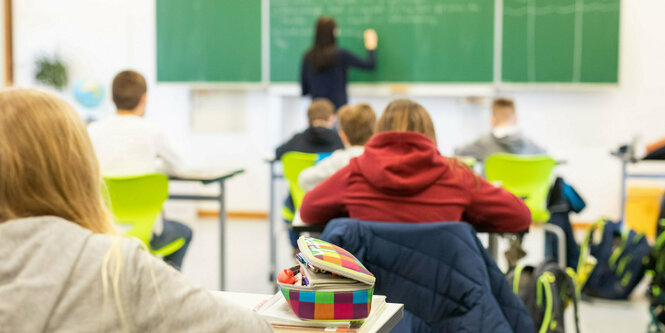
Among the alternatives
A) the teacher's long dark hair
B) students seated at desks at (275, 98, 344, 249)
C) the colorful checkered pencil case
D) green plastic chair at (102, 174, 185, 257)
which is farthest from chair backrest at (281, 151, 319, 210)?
the colorful checkered pencil case

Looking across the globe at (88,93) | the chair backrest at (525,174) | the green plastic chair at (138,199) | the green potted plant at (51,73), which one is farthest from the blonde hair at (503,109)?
the green potted plant at (51,73)

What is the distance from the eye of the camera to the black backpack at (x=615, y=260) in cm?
410

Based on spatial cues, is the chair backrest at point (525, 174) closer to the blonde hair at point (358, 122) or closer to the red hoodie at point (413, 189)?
the blonde hair at point (358, 122)

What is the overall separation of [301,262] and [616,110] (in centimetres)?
536

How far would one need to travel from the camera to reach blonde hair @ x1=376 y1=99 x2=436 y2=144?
2484 millimetres

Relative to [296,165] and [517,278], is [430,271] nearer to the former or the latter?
[517,278]

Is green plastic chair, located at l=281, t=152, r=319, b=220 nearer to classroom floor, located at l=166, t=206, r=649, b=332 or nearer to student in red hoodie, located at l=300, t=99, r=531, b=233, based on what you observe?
classroom floor, located at l=166, t=206, r=649, b=332

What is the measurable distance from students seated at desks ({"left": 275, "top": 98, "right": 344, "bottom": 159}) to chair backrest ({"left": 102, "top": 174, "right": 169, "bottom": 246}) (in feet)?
4.52

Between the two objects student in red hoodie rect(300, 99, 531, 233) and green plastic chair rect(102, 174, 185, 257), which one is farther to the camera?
green plastic chair rect(102, 174, 185, 257)

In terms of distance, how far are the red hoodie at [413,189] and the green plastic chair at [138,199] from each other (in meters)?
1.06

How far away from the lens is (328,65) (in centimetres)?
591

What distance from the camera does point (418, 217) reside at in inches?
90.0

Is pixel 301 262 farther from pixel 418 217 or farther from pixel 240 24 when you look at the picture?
pixel 240 24

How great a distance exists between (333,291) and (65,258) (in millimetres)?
496
